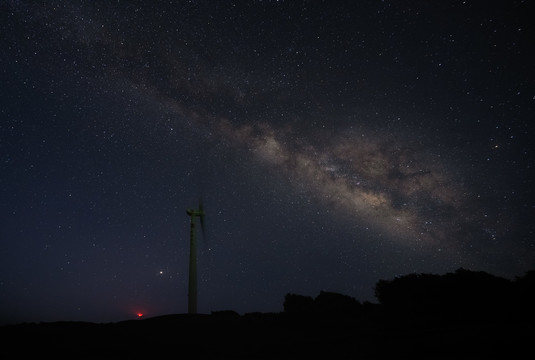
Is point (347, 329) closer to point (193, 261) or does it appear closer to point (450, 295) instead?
point (450, 295)

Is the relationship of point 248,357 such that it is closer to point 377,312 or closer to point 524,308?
point 377,312

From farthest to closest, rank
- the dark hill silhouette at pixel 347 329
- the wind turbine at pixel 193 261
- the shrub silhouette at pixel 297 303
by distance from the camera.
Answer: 1. the wind turbine at pixel 193 261
2. the shrub silhouette at pixel 297 303
3. the dark hill silhouette at pixel 347 329

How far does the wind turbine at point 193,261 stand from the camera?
31128 millimetres

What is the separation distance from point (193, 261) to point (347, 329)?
2037cm

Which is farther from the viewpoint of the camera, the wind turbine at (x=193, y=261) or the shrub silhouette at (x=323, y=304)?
the wind turbine at (x=193, y=261)

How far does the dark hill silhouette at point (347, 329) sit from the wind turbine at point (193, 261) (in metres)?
10.8

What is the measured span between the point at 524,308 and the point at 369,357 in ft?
38.7

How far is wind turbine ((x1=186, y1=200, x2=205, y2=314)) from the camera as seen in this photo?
102 ft

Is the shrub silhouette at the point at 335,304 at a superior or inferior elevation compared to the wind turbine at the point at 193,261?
inferior

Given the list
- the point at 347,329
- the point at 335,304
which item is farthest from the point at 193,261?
the point at 347,329

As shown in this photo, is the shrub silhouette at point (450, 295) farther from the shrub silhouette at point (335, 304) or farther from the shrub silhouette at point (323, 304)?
the shrub silhouette at point (323, 304)

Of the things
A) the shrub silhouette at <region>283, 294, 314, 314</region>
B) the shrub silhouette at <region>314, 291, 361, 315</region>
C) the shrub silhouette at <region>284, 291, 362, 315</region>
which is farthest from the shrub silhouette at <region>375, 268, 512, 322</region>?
the shrub silhouette at <region>283, 294, 314, 314</region>

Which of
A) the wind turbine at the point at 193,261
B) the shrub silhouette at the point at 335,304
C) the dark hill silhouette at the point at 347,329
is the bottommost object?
the dark hill silhouette at the point at 347,329

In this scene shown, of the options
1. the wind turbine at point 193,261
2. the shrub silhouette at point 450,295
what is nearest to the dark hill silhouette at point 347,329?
the shrub silhouette at point 450,295
